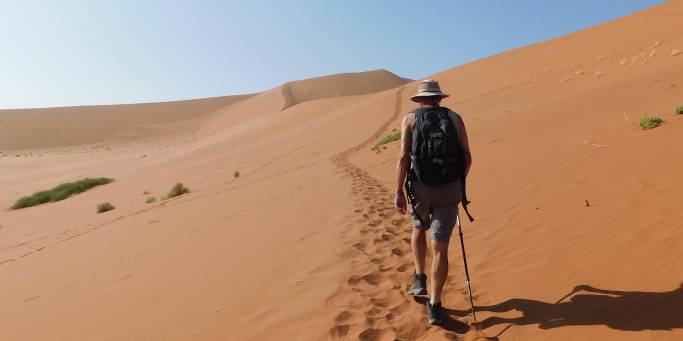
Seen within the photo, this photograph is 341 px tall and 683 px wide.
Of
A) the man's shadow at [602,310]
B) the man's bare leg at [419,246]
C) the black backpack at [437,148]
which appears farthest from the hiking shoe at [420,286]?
the black backpack at [437,148]

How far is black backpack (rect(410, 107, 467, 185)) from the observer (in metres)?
3.10

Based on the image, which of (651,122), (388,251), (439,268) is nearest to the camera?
(439,268)

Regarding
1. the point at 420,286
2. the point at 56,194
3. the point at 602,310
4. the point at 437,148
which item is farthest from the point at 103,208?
the point at 602,310

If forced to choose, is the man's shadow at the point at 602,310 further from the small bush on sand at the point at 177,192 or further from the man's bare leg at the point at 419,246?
the small bush on sand at the point at 177,192

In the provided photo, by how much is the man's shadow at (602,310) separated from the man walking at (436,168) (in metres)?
0.53

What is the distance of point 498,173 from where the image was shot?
7.93m

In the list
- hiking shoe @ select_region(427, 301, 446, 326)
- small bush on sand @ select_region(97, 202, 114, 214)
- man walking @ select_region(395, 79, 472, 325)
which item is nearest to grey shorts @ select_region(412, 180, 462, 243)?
man walking @ select_region(395, 79, 472, 325)

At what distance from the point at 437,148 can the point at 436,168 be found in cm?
13

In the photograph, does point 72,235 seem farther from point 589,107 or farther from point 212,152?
point 212,152

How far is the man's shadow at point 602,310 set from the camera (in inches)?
112

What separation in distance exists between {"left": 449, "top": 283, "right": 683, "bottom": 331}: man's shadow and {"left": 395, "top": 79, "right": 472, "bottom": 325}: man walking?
0.53m

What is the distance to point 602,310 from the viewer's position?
10.1 feet

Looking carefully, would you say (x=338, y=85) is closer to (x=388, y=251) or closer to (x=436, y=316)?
(x=388, y=251)

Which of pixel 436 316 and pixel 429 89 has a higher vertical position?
pixel 429 89
